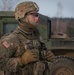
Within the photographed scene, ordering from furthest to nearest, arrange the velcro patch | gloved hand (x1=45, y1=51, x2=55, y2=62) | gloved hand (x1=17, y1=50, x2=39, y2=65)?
gloved hand (x1=45, y1=51, x2=55, y2=62), the velcro patch, gloved hand (x1=17, y1=50, x2=39, y2=65)

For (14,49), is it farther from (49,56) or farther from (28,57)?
(49,56)

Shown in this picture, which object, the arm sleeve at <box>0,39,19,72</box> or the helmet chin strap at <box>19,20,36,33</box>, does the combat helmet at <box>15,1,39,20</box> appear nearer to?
the helmet chin strap at <box>19,20,36,33</box>

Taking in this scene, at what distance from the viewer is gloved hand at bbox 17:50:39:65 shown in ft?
9.94

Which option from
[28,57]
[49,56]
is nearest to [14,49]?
[28,57]

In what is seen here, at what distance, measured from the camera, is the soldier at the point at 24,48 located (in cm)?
310

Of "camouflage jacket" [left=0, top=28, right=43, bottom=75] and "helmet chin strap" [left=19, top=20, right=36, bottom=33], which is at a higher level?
"helmet chin strap" [left=19, top=20, right=36, bottom=33]

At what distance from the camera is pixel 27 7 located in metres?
3.30

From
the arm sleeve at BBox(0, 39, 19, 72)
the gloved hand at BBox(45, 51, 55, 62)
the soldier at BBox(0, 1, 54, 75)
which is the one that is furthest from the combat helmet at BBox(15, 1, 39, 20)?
the gloved hand at BBox(45, 51, 55, 62)

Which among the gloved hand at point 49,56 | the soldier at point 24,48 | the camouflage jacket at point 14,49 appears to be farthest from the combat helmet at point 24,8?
the gloved hand at point 49,56

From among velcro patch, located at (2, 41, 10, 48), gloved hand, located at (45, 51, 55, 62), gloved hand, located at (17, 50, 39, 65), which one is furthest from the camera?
gloved hand, located at (45, 51, 55, 62)

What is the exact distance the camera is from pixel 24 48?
3.22 metres

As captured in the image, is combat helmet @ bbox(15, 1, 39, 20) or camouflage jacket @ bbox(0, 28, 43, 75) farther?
combat helmet @ bbox(15, 1, 39, 20)

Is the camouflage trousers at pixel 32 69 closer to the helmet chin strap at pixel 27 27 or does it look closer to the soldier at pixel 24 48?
the soldier at pixel 24 48

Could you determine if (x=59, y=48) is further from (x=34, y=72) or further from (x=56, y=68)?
(x=34, y=72)
